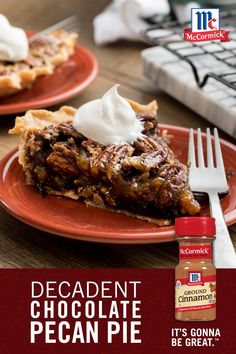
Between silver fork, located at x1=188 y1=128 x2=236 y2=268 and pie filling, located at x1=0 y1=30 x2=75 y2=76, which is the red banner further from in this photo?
pie filling, located at x1=0 y1=30 x2=75 y2=76

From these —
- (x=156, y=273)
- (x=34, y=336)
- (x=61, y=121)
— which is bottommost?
(x=34, y=336)

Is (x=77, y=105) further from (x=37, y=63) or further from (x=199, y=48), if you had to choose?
(x=199, y=48)

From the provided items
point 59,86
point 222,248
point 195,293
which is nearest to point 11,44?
point 59,86

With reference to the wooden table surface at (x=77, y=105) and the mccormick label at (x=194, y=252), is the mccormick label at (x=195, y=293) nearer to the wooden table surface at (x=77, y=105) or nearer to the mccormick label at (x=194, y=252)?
the mccormick label at (x=194, y=252)

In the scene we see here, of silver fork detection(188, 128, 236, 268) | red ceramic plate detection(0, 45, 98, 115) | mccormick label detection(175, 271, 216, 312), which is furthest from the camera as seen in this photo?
red ceramic plate detection(0, 45, 98, 115)

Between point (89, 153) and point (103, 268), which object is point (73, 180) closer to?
point (89, 153)

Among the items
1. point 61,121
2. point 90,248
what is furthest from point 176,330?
point 61,121

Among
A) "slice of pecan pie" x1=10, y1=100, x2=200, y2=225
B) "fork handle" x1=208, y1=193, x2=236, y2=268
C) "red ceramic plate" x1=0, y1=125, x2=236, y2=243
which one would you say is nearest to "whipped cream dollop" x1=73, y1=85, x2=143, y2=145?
"slice of pecan pie" x1=10, y1=100, x2=200, y2=225

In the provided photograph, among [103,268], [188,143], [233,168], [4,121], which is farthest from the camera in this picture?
[4,121]
